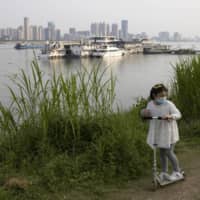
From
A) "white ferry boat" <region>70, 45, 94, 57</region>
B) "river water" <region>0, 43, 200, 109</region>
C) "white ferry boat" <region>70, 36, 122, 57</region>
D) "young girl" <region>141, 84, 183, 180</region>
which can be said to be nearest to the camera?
"young girl" <region>141, 84, 183, 180</region>

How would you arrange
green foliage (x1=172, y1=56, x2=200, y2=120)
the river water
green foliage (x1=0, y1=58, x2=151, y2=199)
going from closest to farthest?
1. green foliage (x1=0, y1=58, x2=151, y2=199)
2. green foliage (x1=172, y1=56, x2=200, y2=120)
3. the river water

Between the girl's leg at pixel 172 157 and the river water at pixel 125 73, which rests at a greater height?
the girl's leg at pixel 172 157

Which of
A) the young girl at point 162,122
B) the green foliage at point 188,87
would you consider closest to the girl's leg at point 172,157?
the young girl at point 162,122

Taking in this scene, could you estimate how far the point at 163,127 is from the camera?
3570 mm

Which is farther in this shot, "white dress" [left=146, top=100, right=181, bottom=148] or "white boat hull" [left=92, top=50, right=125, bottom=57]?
"white boat hull" [left=92, top=50, right=125, bottom=57]

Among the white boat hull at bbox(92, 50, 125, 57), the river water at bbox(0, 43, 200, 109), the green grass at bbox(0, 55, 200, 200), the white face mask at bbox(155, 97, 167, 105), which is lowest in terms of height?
the river water at bbox(0, 43, 200, 109)

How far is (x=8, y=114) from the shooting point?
15.3 ft

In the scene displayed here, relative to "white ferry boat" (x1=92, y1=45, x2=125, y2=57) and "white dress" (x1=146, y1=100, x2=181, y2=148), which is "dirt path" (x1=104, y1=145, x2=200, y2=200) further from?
"white ferry boat" (x1=92, y1=45, x2=125, y2=57)

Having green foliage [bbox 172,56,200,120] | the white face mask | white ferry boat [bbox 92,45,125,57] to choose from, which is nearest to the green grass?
the white face mask

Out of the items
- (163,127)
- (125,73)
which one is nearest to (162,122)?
(163,127)

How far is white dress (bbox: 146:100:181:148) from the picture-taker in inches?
139

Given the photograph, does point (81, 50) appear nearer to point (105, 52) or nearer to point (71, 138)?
point (105, 52)

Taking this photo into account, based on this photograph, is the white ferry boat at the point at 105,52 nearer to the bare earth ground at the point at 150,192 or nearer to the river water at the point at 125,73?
the river water at the point at 125,73

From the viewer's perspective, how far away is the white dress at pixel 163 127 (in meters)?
3.52
